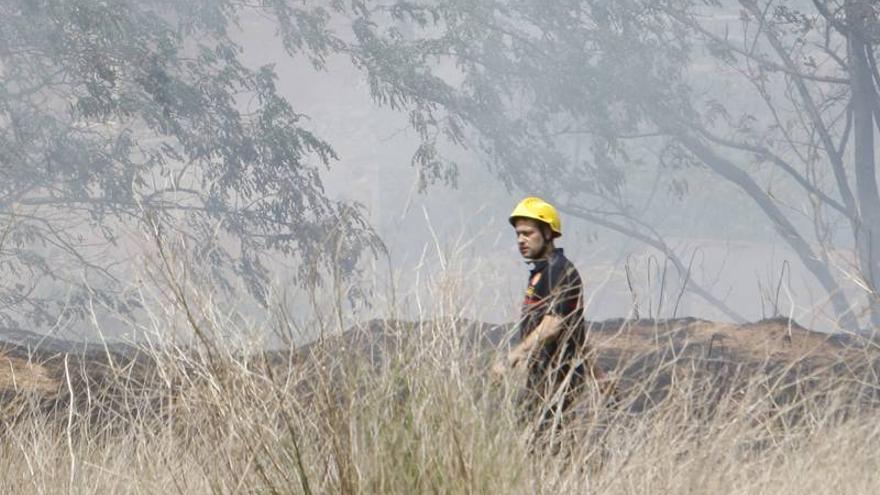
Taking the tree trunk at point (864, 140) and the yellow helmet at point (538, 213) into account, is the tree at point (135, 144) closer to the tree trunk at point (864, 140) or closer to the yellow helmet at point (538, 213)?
the tree trunk at point (864, 140)

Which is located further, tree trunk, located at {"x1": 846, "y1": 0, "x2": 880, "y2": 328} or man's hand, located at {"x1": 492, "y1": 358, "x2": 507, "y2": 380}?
tree trunk, located at {"x1": 846, "y1": 0, "x2": 880, "y2": 328}

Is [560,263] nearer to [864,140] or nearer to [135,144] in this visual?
[135,144]

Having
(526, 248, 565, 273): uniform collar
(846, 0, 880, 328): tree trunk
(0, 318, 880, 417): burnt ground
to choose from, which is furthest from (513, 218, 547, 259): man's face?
(846, 0, 880, 328): tree trunk

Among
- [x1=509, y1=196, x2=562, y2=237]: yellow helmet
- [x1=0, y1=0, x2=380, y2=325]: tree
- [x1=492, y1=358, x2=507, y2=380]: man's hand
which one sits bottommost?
[x1=492, y1=358, x2=507, y2=380]: man's hand

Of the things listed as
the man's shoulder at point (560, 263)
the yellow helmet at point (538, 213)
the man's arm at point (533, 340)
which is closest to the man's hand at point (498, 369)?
the man's arm at point (533, 340)

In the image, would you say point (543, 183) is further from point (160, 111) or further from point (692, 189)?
point (692, 189)

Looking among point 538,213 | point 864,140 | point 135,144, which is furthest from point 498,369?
point 864,140

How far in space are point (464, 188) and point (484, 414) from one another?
98.1 feet

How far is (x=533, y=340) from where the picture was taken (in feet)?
14.0

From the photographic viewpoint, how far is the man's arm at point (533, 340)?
4.14 meters

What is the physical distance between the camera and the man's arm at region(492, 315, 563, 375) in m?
4.14

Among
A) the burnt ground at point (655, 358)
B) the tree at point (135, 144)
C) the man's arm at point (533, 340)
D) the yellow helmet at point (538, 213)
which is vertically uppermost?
the tree at point (135, 144)

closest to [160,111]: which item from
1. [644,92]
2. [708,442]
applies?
[644,92]

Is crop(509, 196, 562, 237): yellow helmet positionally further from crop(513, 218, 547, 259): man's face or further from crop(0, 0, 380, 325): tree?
crop(0, 0, 380, 325): tree
